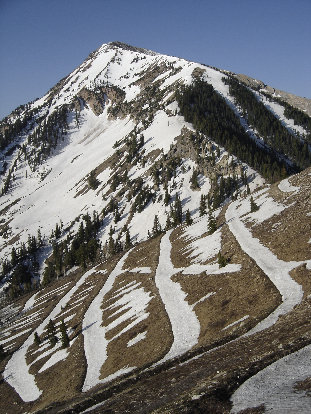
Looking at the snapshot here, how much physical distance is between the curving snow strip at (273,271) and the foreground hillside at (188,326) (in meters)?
0.22

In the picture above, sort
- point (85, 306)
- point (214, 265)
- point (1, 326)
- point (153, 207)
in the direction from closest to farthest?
point (214, 265) < point (85, 306) < point (1, 326) < point (153, 207)

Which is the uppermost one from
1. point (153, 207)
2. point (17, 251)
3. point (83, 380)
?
point (17, 251)

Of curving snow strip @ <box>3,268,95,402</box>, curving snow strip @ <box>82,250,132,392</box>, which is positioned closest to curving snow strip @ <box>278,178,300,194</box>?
curving snow strip @ <box>82,250,132,392</box>

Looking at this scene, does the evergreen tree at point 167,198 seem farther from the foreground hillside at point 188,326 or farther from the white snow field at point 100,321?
the white snow field at point 100,321

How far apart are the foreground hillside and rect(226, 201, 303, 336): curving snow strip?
223 millimetres

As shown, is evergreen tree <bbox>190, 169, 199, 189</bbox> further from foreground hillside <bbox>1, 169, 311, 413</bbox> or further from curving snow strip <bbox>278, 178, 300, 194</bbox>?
curving snow strip <bbox>278, 178, 300, 194</bbox>

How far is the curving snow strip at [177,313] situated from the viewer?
35.6 m

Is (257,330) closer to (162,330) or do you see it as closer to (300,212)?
(162,330)

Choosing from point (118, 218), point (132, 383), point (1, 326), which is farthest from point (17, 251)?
point (132, 383)

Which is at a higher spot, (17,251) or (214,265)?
(17,251)

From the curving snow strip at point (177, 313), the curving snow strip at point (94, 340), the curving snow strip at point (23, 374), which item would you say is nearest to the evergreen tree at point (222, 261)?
the curving snow strip at point (177, 313)

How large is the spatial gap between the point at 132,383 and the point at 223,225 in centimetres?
6131

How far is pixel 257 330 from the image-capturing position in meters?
28.8

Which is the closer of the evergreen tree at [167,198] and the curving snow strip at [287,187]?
the curving snow strip at [287,187]
